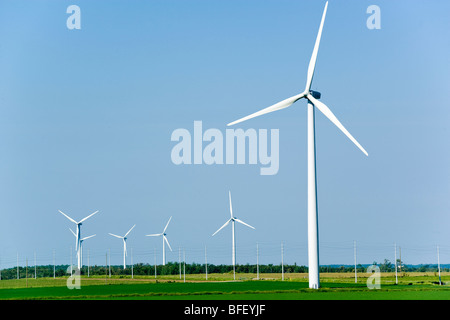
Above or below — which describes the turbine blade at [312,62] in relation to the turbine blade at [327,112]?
above

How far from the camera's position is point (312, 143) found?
5294cm

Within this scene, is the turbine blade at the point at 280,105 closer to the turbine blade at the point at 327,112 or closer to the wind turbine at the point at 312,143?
the wind turbine at the point at 312,143

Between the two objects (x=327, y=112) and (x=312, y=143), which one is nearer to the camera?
(x=312, y=143)

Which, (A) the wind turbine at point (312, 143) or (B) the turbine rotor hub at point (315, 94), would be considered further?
(B) the turbine rotor hub at point (315, 94)

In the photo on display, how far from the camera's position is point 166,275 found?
99875 mm

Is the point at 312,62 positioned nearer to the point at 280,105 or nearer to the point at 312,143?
the point at 280,105

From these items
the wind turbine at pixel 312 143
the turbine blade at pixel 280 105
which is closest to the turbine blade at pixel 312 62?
the wind turbine at pixel 312 143

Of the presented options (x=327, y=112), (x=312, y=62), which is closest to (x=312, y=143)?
(x=327, y=112)

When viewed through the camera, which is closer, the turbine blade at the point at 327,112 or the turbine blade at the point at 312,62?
the turbine blade at the point at 327,112

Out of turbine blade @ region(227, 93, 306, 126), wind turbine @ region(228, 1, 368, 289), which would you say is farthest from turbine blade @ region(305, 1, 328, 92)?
turbine blade @ region(227, 93, 306, 126)

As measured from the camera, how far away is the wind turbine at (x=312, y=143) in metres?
51.3

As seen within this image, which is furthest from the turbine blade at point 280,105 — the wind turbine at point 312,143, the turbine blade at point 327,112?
the turbine blade at point 327,112

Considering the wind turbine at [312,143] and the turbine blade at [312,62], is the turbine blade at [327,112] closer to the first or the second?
the wind turbine at [312,143]
